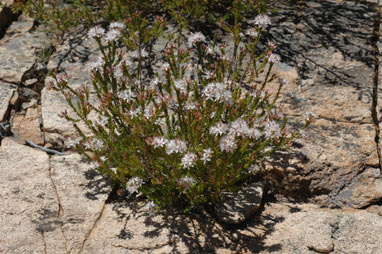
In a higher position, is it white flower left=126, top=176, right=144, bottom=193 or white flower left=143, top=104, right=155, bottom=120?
white flower left=143, top=104, right=155, bottom=120

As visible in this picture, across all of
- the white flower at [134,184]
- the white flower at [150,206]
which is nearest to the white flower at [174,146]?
the white flower at [134,184]

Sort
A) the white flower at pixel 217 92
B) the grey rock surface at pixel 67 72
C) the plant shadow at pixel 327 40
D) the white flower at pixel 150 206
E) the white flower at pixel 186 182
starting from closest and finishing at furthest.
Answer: the white flower at pixel 217 92 → the white flower at pixel 186 182 → the white flower at pixel 150 206 → the grey rock surface at pixel 67 72 → the plant shadow at pixel 327 40

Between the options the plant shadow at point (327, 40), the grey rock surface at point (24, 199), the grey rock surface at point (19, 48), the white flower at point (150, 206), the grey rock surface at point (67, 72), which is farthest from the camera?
the grey rock surface at point (19, 48)

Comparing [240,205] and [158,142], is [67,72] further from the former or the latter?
[240,205]

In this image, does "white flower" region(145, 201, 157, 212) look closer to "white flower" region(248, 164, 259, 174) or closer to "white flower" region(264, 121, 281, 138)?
"white flower" region(248, 164, 259, 174)

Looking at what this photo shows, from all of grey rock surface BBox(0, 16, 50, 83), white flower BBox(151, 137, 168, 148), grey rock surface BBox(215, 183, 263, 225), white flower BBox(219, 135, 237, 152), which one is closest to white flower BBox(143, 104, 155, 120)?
white flower BBox(151, 137, 168, 148)

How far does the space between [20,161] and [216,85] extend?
2196 millimetres

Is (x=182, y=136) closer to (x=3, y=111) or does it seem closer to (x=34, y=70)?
(x=3, y=111)

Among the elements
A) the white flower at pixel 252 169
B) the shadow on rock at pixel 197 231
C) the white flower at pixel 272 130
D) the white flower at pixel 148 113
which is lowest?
the shadow on rock at pixel 197 231

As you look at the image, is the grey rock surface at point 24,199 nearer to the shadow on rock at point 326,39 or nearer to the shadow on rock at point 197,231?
the shadow on rock at point 197,231

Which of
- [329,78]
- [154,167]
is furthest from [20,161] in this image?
[329,78]

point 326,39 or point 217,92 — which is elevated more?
point 217,92

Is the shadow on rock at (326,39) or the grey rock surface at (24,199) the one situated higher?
the shadow on rock at (326,39)

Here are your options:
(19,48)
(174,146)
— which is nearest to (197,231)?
(174,146)
